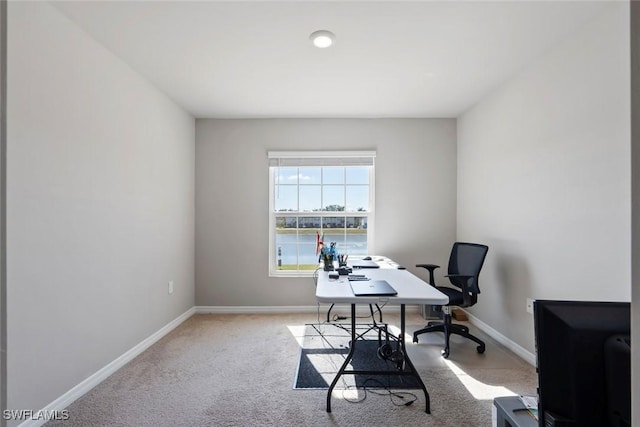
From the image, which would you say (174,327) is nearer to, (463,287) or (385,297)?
(385,297)

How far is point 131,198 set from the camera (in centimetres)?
260

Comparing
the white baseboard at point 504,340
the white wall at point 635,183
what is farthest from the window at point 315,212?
the white wall at point 635,183

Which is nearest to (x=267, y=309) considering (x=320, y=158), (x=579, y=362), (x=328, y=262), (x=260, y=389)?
(x=328, y=262)

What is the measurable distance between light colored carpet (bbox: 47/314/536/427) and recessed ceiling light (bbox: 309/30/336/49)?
98.8 inches

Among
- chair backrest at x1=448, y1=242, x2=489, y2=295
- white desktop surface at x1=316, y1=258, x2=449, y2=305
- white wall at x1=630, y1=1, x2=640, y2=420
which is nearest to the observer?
white wall at x1=630, y1=1, x2=640, y2=420

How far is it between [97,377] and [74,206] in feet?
4.17

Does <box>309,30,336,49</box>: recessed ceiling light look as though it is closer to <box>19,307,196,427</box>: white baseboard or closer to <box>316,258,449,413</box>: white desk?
<box>316,258,449,413</box>: white desk

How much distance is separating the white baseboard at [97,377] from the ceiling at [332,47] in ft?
8.03

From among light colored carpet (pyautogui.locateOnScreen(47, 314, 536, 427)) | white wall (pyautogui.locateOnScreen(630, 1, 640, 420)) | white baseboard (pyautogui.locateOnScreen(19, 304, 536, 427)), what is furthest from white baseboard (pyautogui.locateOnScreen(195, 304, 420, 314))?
white wall (pyautogui.locateOnScreen(630, 1, 640, 420))

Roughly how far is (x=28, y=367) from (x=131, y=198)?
4.43 feet

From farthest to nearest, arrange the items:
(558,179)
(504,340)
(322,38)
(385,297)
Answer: (504,340), (558,179), (322,38), (385,297)

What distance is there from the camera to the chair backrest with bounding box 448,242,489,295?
9.11 feet

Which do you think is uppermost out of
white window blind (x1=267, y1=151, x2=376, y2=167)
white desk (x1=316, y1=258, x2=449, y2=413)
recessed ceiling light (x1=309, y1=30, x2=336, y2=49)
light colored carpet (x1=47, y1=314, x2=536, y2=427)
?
recessed ceiling light (x1=309, y1=30, x2=336, y2=49)

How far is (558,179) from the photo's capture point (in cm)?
224
